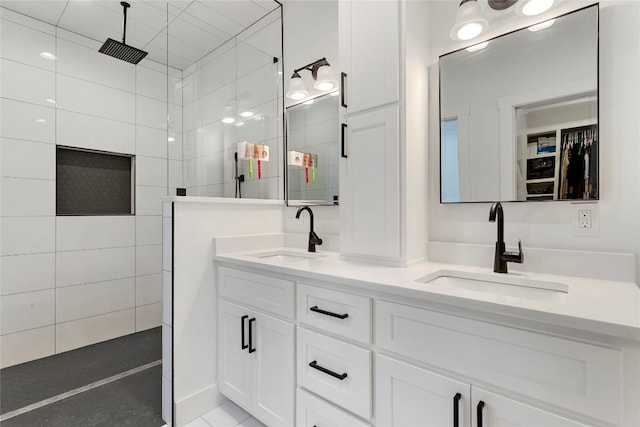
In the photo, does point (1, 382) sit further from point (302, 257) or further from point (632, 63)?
point (632, 63)

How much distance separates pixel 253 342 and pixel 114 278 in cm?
199

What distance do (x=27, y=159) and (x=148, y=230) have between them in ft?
3.45

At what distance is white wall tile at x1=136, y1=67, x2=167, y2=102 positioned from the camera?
2.96 meters

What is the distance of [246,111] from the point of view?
8.35 feet

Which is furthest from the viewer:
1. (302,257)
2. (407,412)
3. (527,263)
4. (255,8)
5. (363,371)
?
(255,8)

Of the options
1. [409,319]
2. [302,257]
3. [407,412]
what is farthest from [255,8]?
[407,412]

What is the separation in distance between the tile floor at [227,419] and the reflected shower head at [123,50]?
2.69 metres

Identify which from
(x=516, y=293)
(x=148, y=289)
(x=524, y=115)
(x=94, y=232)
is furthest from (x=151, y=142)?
(x=516, y=293)

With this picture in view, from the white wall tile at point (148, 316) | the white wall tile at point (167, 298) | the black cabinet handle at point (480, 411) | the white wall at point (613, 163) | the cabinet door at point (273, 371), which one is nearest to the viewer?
the black cabinet handle at point (480, 411)

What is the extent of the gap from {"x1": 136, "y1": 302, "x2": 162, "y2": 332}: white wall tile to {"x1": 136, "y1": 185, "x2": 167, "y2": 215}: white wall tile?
931 mm

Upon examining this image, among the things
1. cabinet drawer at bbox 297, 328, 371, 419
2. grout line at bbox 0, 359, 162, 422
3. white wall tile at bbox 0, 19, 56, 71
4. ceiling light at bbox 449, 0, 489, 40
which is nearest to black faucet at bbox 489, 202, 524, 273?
cabinet drawer at bbox 297, 328, 371, 419

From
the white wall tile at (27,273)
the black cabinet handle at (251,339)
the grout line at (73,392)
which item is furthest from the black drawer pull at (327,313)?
the white wall tile at (27,273)

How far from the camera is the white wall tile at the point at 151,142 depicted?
297 cm

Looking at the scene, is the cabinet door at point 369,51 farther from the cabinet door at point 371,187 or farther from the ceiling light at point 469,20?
the ceiling light at point 469,20
